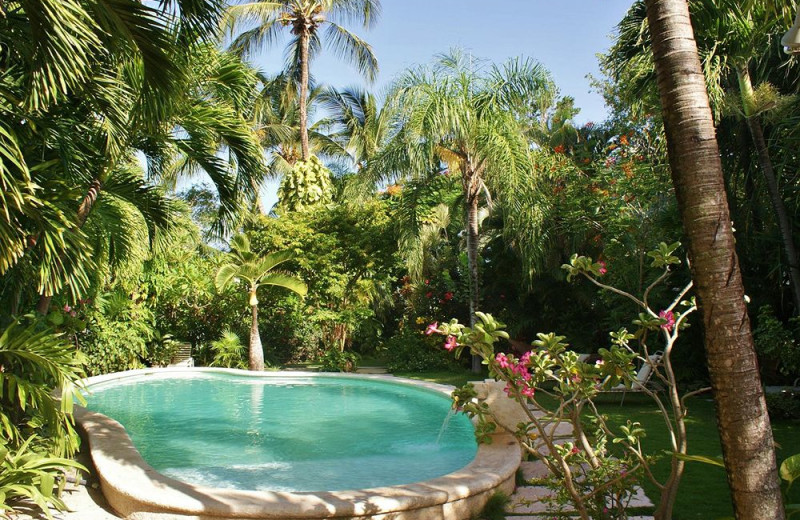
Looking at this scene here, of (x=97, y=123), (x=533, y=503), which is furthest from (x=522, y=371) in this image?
(x=97, y=123)

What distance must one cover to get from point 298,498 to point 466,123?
9.68 m

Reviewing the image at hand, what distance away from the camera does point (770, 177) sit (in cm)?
875

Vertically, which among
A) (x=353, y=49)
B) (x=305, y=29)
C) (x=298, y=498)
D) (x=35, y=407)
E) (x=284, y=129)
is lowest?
(x=298, y=498)

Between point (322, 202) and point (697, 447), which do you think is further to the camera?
point (322, 202)

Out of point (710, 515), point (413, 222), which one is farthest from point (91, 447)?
point (413, 222)

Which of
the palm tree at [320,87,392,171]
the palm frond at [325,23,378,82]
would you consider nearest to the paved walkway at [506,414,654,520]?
the palm frond at [325,23,378,82]

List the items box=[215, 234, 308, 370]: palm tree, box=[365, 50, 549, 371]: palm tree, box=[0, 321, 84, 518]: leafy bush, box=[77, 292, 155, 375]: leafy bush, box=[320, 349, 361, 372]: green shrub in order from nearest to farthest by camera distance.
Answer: box=[0, 321, 84, 518]: leafy bush, box=[365, 50, 549, 371]: palm tree, box=[77, 292, 155, 375]: leafy bush, box=[215, 234, 308, 370]: palm tree, box=[320, 349, 361, 372]: green shrub

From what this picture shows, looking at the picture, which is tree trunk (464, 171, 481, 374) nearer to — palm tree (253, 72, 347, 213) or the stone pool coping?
the stone pool coping

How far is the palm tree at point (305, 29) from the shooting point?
20203mm

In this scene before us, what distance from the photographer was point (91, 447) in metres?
6.00

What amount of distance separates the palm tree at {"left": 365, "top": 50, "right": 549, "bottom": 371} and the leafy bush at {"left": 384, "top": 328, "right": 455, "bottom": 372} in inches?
82.6

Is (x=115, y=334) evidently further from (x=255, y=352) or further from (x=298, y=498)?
(x=298, y=498)

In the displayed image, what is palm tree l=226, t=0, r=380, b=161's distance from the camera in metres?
20.2

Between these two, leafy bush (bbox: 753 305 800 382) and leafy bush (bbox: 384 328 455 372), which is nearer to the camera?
leafy bush (bbox: 753 305 800 382)
